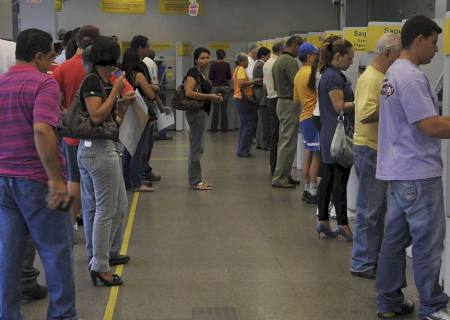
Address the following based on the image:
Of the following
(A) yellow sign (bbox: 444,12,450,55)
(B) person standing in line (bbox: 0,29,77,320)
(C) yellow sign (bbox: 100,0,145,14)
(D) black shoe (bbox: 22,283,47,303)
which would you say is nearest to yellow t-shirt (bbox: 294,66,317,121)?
(A) yellow sign (bbox: 444,12,450,55)

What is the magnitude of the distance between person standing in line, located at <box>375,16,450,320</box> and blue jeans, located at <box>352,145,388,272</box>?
728mm

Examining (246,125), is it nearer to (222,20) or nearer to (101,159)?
(101,159)

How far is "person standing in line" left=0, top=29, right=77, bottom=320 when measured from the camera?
338cm

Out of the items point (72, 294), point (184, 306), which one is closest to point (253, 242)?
point (184, 306)

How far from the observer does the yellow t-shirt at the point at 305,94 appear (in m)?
7.20

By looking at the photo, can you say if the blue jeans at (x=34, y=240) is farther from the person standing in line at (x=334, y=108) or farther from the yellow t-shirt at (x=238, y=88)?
the yellow t-shirt at (x=238, y=88)

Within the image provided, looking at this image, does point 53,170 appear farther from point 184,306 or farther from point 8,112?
point 184,306

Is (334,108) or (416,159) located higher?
(334,108)

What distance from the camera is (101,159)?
14.6ft

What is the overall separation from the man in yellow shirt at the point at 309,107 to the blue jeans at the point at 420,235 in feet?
10.5

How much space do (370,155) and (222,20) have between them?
1376 centimetres

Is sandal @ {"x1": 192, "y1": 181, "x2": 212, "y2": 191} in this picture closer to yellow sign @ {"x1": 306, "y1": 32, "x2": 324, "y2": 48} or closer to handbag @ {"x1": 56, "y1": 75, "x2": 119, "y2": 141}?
yellow sign @ {"x1": 306, "y1": 32, "x2": 324, "y2": 48}

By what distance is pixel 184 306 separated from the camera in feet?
14.2

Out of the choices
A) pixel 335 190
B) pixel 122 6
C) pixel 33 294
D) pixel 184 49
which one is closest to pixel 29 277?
pixel 33 294
